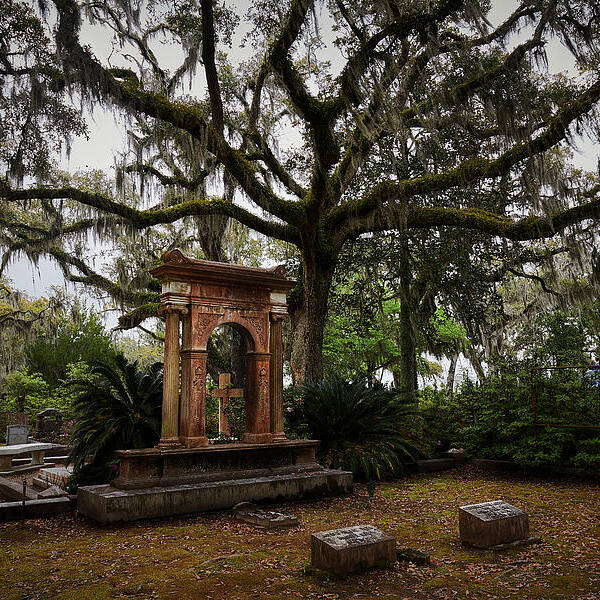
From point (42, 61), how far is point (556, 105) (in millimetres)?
10537

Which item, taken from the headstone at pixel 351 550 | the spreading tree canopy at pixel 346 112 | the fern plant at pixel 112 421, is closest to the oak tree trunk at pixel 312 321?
the spreading tree canopy at pixel 346 112

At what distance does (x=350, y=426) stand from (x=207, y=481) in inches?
131

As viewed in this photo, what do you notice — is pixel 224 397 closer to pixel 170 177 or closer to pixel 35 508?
pixel 35 508

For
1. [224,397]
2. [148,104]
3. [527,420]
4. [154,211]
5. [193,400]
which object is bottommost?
[527,420]

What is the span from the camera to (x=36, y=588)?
159 inches

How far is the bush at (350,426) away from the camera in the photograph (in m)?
9.10

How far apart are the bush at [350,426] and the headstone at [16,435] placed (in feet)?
27.4

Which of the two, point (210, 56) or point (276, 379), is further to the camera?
point (210, 56)

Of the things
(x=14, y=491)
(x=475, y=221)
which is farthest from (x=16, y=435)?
(x=475, y=221)

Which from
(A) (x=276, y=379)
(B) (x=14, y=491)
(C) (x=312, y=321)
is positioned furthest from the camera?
(C) (x=312, y=321)

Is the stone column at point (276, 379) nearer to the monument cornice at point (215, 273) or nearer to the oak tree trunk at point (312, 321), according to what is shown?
the monument cornice at point (215, 273)

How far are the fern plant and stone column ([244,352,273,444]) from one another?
141cm

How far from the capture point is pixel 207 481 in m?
7.14

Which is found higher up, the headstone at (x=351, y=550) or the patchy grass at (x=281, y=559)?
the headstone at (x=351, y=550)
